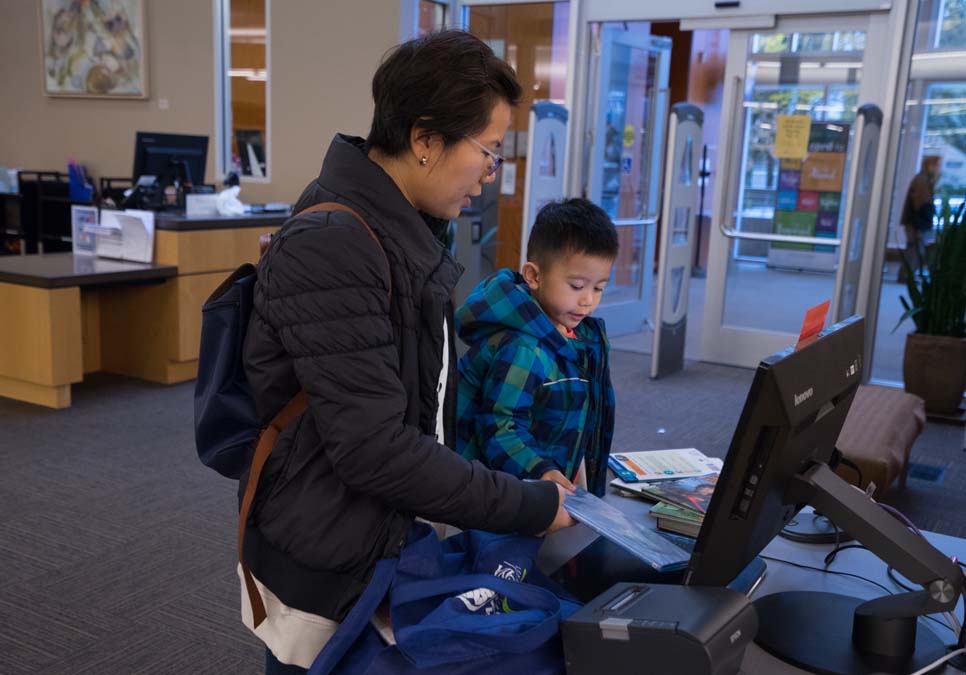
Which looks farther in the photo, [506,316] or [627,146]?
[627,146]

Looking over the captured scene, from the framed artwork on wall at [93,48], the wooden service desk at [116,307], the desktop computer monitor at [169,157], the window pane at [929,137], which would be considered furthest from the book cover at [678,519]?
the framed artwork on wall at [93,48]

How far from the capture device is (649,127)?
6.80m

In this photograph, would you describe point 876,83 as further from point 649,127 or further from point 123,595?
point 123,595

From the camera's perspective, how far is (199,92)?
749 centimetres

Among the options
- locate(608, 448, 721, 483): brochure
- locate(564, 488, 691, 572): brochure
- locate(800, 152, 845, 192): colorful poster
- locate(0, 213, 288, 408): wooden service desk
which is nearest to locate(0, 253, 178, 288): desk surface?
locate(0, 213, 288, 408): wooden service desk

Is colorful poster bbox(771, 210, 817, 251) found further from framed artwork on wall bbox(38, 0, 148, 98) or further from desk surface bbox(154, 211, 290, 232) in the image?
framed artwork on wall bbox(38, 0, 148, 98)

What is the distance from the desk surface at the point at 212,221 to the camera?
4867 millimetres

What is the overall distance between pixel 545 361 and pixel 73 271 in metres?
3.60

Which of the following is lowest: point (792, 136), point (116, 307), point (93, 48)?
point (116, 307)

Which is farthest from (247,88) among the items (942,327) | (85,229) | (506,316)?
(506,316)

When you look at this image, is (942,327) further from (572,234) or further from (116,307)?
(116,307)

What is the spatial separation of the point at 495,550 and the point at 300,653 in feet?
0.94

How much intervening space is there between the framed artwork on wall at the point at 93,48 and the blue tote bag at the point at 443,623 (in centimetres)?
763

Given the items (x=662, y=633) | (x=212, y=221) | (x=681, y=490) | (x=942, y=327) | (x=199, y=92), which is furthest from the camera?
(x=199, y=92)
